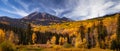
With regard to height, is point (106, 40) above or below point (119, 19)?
below

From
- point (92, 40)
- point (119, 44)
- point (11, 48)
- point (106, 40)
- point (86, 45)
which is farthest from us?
point (92, 40)

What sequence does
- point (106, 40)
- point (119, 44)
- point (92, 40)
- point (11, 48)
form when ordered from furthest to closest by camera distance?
point (92, 40) < point (106, 40) < point (119, 44) < point (11, 48)

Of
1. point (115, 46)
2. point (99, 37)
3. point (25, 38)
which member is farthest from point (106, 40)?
point (25, 38)

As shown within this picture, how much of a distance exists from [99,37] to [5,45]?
129536mm

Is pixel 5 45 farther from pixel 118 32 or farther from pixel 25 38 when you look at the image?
pixel 25 38

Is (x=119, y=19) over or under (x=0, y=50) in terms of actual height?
over

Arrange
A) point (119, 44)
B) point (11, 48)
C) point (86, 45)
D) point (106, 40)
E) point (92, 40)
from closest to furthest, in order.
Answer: point (11, 48) → point (119, 44) → point (86, 45) → point (106, 40) → point (92, 40)

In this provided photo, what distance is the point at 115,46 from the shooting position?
12662 cm

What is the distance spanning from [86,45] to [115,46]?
34352 millimetres

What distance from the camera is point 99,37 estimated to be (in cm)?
17650

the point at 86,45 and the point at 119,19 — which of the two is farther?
the point at 86,45

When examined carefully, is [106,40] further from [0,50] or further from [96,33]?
[0,50]

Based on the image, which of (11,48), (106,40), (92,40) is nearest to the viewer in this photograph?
(11,48)

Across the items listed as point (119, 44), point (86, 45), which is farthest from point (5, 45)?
point (86, 45)
